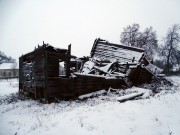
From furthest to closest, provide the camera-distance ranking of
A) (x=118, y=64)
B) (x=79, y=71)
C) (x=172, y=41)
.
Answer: (x=172, y=41)
(x=118, y=64)
(x=79, y=71)

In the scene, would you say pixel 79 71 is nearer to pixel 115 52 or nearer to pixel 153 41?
pixel 115 52

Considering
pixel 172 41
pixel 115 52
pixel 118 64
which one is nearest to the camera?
pixel 118 64

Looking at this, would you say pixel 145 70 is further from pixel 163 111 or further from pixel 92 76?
pixel 163 111

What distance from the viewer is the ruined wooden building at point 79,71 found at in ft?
48.3

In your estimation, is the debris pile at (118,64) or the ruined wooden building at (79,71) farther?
the debris pile at (118,64)

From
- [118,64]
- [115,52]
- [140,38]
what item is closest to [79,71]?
[118,64]

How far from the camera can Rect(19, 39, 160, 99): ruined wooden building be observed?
1473 centimetres

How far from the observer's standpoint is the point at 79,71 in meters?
20.0

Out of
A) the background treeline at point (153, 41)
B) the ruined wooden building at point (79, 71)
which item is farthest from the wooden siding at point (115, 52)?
the background treeline at point (153, 41)

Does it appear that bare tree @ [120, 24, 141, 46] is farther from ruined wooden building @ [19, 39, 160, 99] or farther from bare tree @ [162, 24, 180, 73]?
ruined wooden building @ [19, 39, 160, 99]

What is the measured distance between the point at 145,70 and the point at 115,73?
15.8ft

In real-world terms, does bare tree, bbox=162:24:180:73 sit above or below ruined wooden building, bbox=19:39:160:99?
above

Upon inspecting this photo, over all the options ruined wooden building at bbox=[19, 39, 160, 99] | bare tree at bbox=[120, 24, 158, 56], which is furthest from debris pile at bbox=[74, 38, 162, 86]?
bare tree at bbox=[120, 24, 158, 56]

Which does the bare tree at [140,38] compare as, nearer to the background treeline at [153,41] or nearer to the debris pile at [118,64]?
the background treeline at [153,41]
